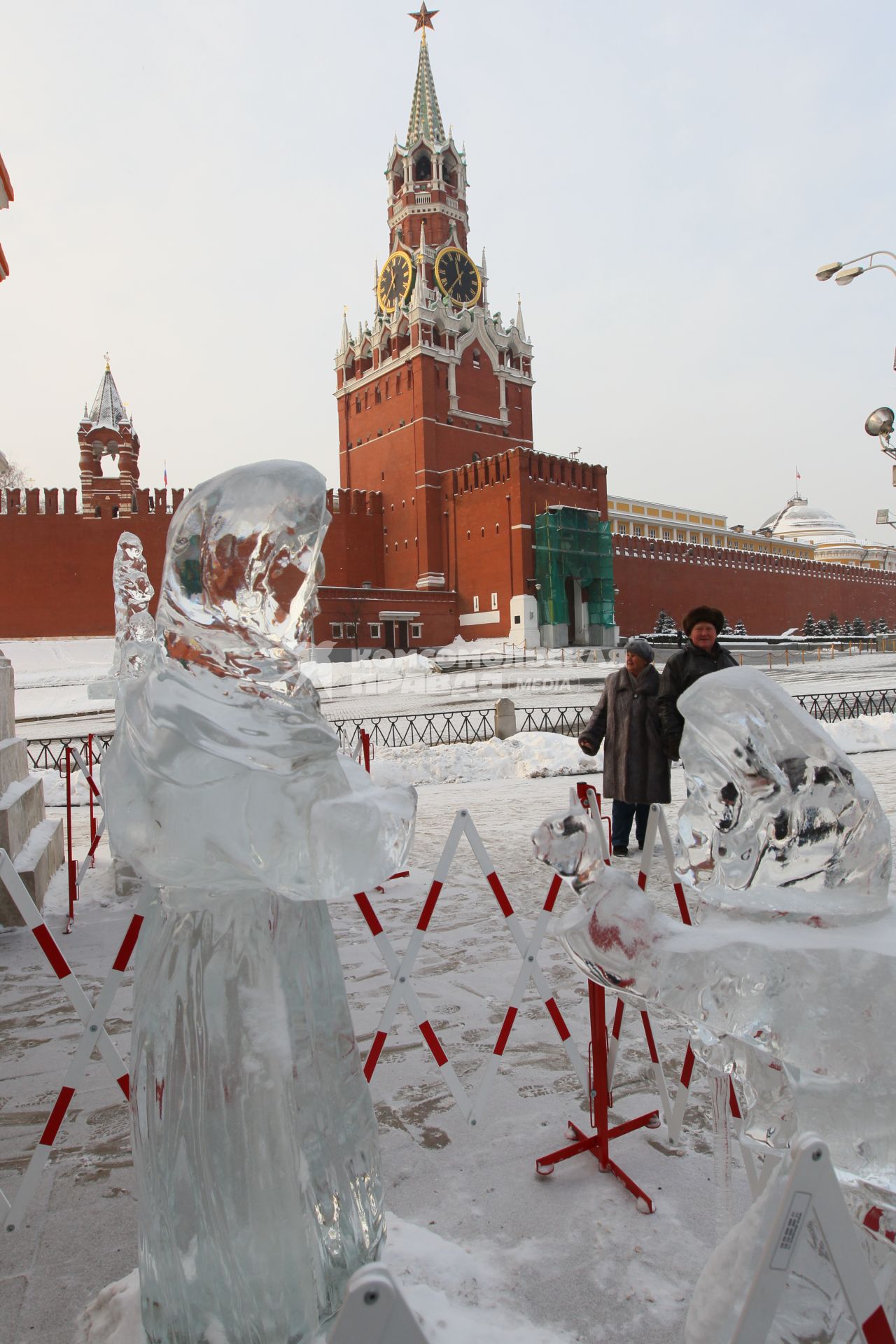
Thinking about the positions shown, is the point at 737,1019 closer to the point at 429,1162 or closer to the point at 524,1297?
the point at 524,1297

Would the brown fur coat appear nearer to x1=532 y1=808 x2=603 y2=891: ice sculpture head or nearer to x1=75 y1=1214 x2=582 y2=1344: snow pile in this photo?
x1=75 y1=1214 x2=582 y2=1344: snow pile

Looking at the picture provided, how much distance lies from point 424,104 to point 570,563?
84.1 ft

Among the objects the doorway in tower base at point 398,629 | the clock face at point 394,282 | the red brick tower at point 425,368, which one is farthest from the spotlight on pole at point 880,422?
the clock face at point 394,282

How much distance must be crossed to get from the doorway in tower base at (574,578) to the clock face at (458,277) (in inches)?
507

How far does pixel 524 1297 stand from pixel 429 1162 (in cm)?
59

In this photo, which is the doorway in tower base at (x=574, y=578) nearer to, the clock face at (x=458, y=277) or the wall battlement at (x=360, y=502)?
the wall battlement at (x=360, y=502)

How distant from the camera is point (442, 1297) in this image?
1657 mm

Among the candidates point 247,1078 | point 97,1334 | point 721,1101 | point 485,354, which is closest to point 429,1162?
point 97,1334

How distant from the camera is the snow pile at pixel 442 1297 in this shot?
60.4 inches

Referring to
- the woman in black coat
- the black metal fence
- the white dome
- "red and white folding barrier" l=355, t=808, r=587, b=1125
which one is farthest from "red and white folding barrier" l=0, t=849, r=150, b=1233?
the white dome

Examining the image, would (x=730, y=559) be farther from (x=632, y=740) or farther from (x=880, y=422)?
(x=632, y=740)

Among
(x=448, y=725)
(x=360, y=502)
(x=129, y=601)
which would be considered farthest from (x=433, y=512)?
(x=129, y=601)

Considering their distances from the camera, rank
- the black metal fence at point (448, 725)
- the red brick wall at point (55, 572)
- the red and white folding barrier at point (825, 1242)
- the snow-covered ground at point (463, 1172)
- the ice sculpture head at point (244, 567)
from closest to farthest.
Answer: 1. the red and white folding barrier at point (825, 1242)
2. the ice sculpture head at point (244, 567)
3. the snow-covered ground at point (463, 1172)
4. the black metal fence at point (448, 725)
5. the red brick wall at point (55, 572)

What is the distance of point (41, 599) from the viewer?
96.6ft
